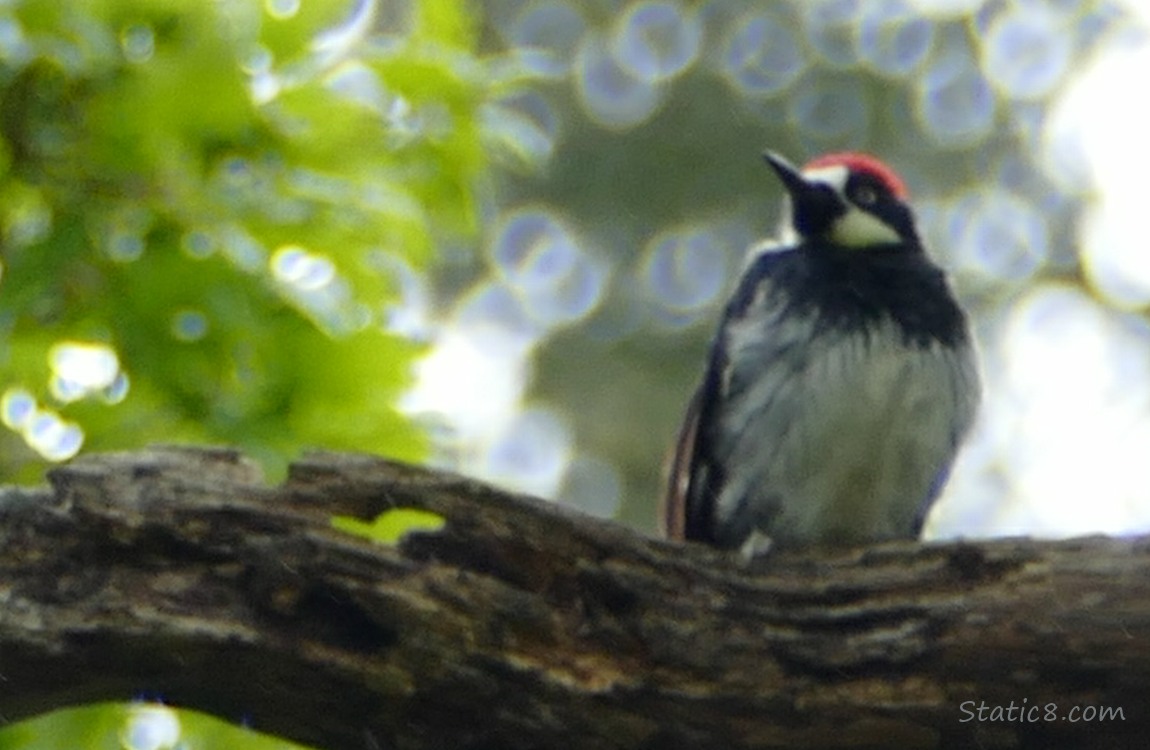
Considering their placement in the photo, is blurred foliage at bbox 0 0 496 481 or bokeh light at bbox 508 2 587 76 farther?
bokeh light at bbox 508 2 587 76

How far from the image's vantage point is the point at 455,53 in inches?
110

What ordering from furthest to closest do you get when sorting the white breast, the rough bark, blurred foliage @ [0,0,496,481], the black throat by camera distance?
the black throat
the white breast
the rough bark
blurred foliage @ [0,0,496,481]

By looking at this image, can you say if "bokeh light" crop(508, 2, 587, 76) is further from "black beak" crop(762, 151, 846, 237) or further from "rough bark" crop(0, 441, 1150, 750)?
"rough bark" crop(0, 441, 1150, 750)

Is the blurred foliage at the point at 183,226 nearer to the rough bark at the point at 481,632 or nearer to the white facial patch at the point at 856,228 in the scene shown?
the rough bark at the point at 481,632

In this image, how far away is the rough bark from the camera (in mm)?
2541

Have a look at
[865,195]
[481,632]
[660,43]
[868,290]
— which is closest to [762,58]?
[660,43]

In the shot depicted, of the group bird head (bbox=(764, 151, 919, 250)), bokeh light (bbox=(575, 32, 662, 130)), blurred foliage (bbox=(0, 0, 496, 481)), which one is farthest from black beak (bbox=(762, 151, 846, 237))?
bokeh light (bbox=(575, 32, 662, 130))

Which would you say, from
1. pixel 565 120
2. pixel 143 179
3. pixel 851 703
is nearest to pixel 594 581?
pixel 851 703

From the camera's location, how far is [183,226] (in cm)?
240

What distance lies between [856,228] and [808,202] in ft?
0.43

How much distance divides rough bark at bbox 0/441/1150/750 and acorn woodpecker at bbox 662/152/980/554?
74cm

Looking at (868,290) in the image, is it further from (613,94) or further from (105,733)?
(613,94)

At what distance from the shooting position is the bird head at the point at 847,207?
12.5 ft

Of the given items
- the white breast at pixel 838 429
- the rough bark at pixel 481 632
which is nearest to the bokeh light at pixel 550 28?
the white breast at pixel 838 429
